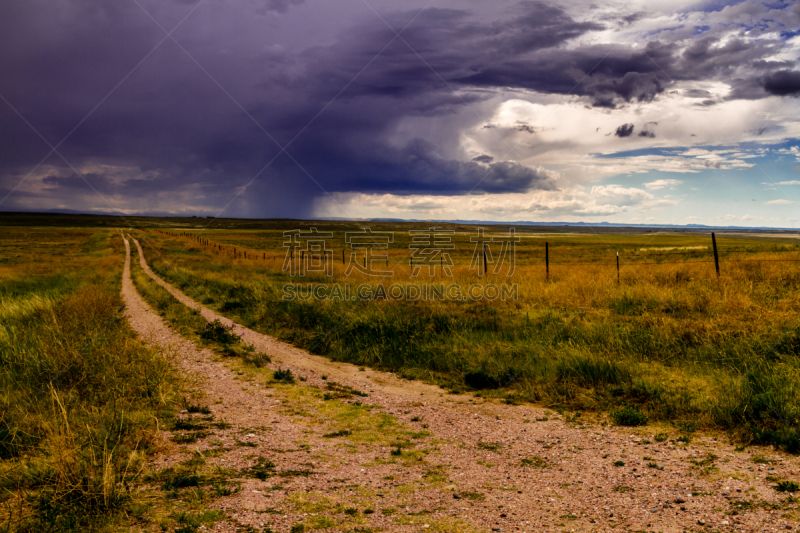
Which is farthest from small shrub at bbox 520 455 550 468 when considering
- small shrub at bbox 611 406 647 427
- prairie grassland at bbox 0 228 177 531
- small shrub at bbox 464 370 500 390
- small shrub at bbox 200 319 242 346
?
small shrub at bbox 200 319 242 346

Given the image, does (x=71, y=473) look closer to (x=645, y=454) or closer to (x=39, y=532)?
(x=39, y=532)

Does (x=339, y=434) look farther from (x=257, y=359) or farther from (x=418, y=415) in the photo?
(x=257, y=359)

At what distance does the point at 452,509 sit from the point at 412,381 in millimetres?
4805

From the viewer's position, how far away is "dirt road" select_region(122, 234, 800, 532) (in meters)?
3.76

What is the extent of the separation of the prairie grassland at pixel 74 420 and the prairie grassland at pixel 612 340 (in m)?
4.69

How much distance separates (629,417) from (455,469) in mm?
2988

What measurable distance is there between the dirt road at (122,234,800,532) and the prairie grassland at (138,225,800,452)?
0.81 meters

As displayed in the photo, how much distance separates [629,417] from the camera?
6.21m

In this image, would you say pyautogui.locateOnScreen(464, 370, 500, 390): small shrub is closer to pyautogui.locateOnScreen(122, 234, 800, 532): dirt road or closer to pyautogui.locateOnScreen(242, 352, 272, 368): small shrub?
pyautogui.locateOnScreen(122, 234, 800, 532): dirt road

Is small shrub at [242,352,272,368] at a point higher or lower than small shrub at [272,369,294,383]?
higher

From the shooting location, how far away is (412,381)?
8.77 metres

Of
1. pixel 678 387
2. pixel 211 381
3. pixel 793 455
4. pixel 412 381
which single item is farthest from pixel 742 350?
pixel 211 381

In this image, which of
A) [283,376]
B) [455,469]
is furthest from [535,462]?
[283,376]

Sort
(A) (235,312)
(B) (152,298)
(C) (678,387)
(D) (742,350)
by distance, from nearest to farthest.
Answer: (C) (678,387)
(D) (742,350)
(A) (235,312)
(B) (152,298)
